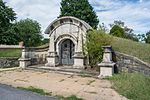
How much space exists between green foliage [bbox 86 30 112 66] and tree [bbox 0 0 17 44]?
24.4 meters

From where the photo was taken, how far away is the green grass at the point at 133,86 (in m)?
8.72

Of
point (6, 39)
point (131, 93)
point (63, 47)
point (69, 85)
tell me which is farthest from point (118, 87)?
point (6, 39)

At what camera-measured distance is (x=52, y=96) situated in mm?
8742

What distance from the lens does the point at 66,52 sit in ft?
59.2

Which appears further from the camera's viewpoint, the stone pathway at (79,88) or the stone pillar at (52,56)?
the stone pillar at (52,56)

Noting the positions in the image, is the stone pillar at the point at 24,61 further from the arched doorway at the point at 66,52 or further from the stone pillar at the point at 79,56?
the stone pillar at the point at 79,56

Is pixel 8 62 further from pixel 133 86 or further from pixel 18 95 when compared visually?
pixel 133 86

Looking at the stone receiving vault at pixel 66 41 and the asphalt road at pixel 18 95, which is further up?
the stone receiving vault at pixel 66 41

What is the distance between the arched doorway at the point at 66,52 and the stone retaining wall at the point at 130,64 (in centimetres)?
506

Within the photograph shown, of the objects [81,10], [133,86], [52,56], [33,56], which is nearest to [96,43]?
[52,56]

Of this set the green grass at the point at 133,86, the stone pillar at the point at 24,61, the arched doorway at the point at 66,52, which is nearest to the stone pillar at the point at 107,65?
the green grass at the point at 133,86

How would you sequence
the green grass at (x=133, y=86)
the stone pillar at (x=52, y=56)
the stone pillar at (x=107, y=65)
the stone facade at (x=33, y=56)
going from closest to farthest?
1. the green grass at (x=133, y=86)
2. the stone pillar at (x=107, y=65)
3. the stone facade at (x=33, y=56)
4. the stone pillar at (x=52, y=56)

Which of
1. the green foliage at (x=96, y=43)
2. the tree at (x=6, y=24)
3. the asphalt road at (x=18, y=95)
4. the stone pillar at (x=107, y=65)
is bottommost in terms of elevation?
the asphalt road at (x=18, y=95)

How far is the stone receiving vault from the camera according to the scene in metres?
16.3
